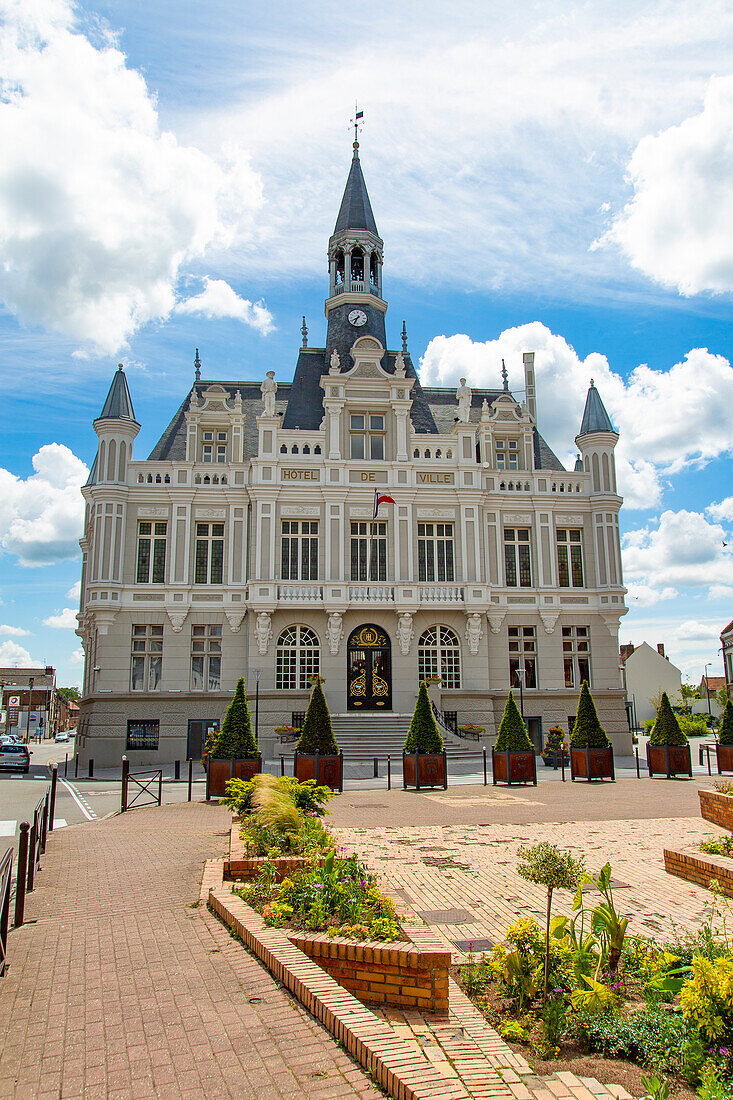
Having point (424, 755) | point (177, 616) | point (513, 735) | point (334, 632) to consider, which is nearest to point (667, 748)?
point (513, 735)

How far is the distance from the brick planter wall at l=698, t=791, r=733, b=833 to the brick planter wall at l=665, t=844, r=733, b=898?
3.16m

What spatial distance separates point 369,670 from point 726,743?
16479 mm

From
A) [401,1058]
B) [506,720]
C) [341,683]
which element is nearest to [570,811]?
[506,720]

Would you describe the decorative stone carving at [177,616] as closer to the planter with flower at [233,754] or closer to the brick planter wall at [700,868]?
the planter with flower at [233,754]

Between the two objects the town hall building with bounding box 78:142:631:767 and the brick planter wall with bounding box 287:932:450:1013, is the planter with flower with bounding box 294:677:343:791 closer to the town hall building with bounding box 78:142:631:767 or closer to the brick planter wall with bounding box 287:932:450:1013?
the town hall building with bounding box 78:142:631:767

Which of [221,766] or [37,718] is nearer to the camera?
[221,766]

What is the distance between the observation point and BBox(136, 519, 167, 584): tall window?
3925 centimetres

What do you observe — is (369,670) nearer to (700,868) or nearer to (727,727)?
(727,727)

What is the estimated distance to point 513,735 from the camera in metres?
25.7

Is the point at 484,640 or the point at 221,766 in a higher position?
the point at 484,640

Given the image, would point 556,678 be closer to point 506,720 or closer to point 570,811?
point 506,720

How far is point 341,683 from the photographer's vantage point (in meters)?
37.9

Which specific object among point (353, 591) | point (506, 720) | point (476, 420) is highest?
point (476, 420)

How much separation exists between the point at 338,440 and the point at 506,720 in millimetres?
18751
